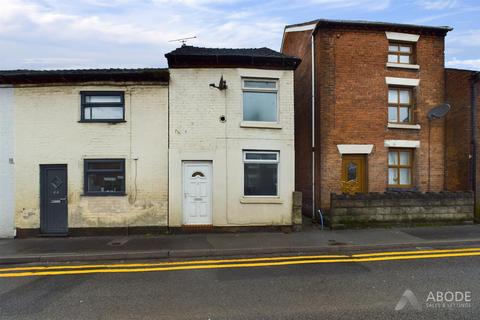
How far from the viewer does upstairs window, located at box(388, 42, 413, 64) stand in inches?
454

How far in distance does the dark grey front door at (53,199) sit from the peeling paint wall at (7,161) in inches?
36.3

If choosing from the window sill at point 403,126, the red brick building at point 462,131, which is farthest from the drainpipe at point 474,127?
the window sill at point 403,126

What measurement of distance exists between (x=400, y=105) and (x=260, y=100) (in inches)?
243

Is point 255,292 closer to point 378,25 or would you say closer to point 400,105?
point 400,105

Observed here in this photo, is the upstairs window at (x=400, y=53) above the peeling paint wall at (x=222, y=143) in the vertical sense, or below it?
above

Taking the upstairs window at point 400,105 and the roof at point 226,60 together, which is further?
the upstairs window at point 400,105

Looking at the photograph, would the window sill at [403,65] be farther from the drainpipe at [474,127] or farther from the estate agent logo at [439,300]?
the estate agent logo at [439,300]

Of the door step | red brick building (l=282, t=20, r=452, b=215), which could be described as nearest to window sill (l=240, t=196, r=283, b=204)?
the door step

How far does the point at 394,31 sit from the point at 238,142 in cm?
799

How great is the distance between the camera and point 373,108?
11008 mm

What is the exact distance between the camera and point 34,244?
787 cm

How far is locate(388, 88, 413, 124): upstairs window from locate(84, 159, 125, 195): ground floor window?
34.2 feet

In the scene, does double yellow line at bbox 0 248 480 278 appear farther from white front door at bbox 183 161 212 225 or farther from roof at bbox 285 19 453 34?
roof at bbox 285 19 453 34

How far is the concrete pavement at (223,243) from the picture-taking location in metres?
6.82
